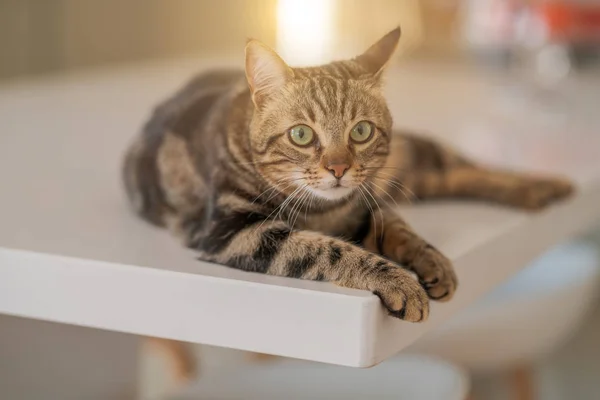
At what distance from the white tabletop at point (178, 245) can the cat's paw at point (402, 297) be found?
1cm

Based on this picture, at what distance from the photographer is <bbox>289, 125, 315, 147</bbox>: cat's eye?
2.65 feet

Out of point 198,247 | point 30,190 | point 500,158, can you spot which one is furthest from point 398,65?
point 198,247

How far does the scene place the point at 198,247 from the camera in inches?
35.8

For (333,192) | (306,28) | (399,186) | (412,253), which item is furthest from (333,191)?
(306,28)

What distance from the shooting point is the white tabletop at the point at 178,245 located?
0.79 metres

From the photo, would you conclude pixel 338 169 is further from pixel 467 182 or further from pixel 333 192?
pixel 467 182

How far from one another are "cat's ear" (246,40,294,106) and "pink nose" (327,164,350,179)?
0.27 ft

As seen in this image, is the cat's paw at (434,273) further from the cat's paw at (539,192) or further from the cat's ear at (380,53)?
the cat's paw at (539,192)

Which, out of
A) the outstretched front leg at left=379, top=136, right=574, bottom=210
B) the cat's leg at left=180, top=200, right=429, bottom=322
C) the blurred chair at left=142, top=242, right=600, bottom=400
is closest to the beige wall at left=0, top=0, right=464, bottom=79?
the blurred chair at left=142, top=242, right=600, bottom=400

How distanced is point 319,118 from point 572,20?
1595 mm

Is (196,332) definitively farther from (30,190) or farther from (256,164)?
(30,190)

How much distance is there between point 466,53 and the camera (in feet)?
7.95

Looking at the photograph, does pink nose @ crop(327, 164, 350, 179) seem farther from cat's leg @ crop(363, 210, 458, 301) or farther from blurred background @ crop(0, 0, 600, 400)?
blurred background @ crop(0, 0, 600, 400)

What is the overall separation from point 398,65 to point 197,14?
58cm
